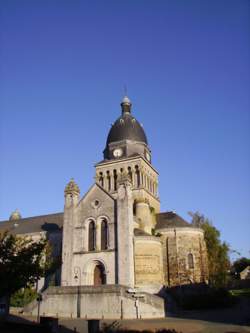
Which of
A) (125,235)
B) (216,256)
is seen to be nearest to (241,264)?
(216,256)

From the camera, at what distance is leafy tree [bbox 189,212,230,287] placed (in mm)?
42250

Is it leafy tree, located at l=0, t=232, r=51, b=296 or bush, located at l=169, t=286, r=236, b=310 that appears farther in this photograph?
bush, located at l=169, t=286, r=236, b=310

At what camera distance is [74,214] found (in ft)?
127

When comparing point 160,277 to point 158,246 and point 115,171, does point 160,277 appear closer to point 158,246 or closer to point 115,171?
point 158,246

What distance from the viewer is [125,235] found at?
113 ft

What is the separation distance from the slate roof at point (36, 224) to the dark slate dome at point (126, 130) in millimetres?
13280

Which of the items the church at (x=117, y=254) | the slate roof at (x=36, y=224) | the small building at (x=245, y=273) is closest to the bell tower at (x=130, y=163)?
the church at (x=117, y=254)

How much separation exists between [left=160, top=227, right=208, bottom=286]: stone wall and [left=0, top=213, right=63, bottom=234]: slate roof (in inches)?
566

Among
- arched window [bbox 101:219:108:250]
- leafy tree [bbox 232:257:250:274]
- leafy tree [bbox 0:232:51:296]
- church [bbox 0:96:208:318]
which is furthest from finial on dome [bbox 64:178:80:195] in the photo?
leafy tree [bbox 232:257:250:274]

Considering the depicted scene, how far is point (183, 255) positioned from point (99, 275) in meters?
9.07

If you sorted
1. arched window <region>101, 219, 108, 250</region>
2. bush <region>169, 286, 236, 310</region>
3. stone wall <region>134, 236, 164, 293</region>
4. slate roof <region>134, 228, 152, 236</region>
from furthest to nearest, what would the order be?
slate roof <region>134, 228, 152, 236</region> < arched window <region>101, 219, 108, 250</region> < stone wall <region>134, 236, 164, 293</region> < bush <region>169, 286, 236, 310</region>

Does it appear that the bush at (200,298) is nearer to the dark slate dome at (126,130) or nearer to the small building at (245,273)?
the dark slate dome at (126,130)

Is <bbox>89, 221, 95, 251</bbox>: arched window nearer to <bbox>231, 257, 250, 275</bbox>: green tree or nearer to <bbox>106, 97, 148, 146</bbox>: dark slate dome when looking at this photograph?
<bbox>106, 97, 148, 146</bbox>: dark slate dome

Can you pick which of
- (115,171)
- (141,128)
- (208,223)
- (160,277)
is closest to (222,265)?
(208,223)
